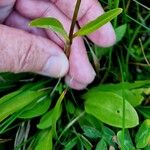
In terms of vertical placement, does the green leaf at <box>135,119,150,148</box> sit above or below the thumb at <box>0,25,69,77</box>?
below

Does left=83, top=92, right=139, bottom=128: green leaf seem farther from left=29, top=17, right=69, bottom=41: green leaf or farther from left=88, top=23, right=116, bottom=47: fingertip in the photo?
left=29, top=17, right=69, bottom=41: green leaf

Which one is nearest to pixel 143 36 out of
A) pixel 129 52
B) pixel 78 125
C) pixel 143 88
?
pixel 129 52

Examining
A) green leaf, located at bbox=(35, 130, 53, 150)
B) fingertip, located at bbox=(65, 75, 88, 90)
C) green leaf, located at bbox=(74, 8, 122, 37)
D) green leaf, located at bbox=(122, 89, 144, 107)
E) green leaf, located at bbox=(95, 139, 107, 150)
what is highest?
green leaf, located at bbox=(74, 8, 122, 37)

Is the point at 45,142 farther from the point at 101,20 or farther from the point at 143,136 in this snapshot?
the point at 101,20

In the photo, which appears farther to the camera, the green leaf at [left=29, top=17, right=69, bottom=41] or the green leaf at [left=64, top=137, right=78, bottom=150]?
the green leaf at [left=64, top=137, right=78, bottom=150]

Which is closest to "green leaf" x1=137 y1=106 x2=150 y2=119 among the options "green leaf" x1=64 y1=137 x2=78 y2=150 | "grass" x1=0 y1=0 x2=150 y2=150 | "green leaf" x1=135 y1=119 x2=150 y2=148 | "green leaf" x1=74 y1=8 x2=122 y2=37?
"grass" x1=0 y1=0 x2=150 y2=150

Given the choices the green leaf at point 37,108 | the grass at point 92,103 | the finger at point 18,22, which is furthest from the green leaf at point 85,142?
the finger at point 18,22

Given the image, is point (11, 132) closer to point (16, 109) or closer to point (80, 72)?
point (16, 109)

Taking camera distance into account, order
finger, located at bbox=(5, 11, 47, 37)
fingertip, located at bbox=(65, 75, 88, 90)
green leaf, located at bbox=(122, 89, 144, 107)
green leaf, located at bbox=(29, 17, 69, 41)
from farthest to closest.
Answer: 1. finger, located at bbox=(5, 11, 47, 37)
2. fingertip, located at bbox=(65, 75, 88, 90)
3. green leaf, located at bbox=(122, 89, 144, 107)
4. green leaf, located at bbox=(29, 17, 69, 41)
